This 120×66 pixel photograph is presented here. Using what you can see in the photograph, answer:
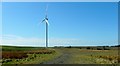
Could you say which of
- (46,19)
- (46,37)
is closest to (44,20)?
(46,19)

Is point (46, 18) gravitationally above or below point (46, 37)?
above

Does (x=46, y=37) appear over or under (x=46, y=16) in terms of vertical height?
under

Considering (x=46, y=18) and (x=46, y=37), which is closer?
(x=46, y=37)

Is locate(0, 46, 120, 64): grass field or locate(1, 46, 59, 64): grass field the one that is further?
locate(1, 46, 59, 64): grass field

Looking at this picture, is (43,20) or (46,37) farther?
(43,20)

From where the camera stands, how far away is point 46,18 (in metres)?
59.1

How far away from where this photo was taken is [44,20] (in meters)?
58.8

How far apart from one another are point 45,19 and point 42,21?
1962 millimetres

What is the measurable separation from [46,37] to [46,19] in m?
6.15

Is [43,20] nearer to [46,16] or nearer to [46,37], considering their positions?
[46,16]

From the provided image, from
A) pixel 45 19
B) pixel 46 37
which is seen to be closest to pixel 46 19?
pixel 45 19

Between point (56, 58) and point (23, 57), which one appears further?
point (23, 57)

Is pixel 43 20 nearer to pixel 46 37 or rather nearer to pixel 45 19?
pixel 45 19

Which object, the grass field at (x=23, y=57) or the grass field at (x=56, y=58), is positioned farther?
the grass field at (x=23, y=57)
